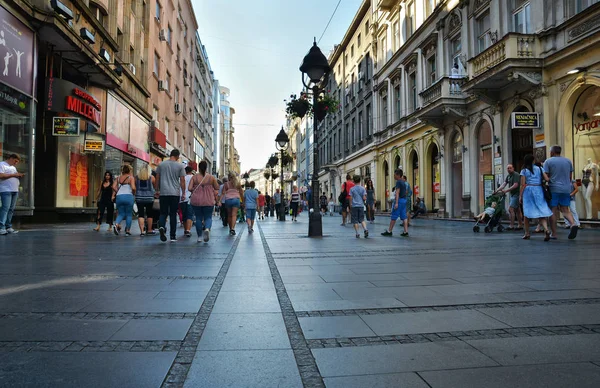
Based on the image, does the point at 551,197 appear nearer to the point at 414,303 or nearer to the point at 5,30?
the point at 414,303

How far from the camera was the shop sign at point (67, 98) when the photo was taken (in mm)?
14984

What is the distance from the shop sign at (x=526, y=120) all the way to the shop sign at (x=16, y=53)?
14640 mm

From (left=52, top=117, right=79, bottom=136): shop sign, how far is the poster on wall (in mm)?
2775

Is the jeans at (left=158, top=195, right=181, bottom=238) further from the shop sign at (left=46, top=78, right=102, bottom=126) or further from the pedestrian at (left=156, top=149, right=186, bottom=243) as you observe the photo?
the shop sign at (left=46, top=78, right=102, bottom=126)

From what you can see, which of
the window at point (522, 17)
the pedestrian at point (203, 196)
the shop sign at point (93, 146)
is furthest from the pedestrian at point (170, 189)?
the window at point (522, 17)

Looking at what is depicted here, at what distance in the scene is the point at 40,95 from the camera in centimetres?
1622

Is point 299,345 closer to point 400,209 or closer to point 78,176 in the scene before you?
point 400,209

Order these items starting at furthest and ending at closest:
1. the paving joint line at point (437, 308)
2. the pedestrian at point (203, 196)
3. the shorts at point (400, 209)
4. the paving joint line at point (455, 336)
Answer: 1. the shorts at point (400, 209)
2. the pedestrian at point (203, 196)
3. the paving joint line at point (437, 308)
4. the paving joint line at point (455, 336)

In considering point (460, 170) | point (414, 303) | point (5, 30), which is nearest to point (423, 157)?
point (460, 170)

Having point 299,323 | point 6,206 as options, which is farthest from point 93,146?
point 299,323

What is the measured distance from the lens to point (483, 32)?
63.9 ft

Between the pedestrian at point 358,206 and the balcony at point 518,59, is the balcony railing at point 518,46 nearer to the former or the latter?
the balcony at point 518,59

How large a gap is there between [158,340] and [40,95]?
16148mm

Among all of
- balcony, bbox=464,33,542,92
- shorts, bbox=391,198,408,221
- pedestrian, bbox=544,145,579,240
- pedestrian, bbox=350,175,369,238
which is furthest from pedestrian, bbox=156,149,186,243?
balcony, bbox=464,33,542,92
